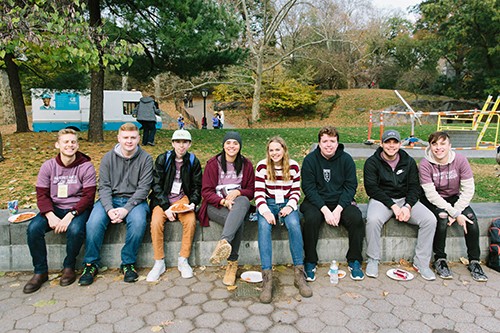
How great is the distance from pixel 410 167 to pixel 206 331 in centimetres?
273

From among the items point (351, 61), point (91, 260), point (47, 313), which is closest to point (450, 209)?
point (91, 260)

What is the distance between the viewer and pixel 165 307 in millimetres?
3252

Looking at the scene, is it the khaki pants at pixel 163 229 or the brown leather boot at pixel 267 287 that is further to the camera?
the khaki pants at pixel 163 229

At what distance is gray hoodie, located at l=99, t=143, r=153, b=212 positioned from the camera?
4020mm

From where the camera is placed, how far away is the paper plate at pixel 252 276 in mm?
3768

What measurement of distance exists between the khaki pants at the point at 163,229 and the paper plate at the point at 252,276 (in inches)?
24.3

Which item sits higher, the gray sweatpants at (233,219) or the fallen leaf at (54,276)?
the gray sweatpants at (233,219)

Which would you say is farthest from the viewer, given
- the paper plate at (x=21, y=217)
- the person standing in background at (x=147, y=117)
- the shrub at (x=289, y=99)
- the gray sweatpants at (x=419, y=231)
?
the shrub at (x=289, y=99)

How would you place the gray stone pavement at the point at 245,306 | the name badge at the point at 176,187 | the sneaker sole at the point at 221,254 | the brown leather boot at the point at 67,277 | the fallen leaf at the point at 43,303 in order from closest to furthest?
the gray stone pavement at the point at 245,306, the fallen leaf at the point at 43,303, the sneaker sole at the point at 221,254, the brown leather boot at the point at 67,277, the name badge at the point at 176,187

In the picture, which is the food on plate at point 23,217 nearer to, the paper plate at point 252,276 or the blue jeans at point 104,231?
the blue jeans at point 104,231

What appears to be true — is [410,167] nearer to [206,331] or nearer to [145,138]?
[206,331]

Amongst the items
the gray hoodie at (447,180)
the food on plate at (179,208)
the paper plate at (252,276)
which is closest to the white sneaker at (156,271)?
the food on plate at (179,208)

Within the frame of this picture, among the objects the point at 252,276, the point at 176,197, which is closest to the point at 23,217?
the point at 176,197

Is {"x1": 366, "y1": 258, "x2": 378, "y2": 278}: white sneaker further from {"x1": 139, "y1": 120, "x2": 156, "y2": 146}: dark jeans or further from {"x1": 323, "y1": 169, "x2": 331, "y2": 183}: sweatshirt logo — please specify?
{"x1": 139, "y1": 120, "x2": 156, "y2": 146}: dark jeans
